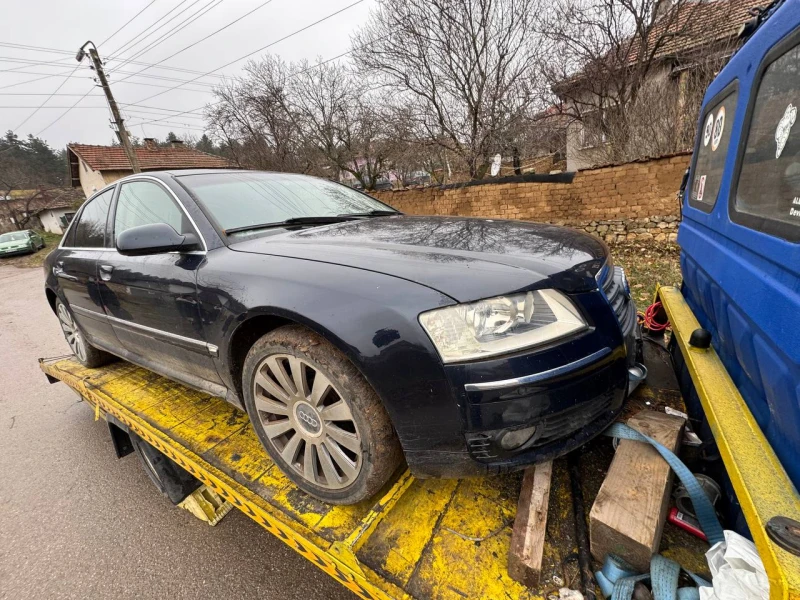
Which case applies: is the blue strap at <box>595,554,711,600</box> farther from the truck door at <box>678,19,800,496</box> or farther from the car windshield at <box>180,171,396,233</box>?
the car windshield at <box>180,171,396,233</box>

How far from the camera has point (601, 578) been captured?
1096mm

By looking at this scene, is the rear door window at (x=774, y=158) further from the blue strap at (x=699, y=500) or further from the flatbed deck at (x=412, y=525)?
the flatbed deck at (x=412, y=525)

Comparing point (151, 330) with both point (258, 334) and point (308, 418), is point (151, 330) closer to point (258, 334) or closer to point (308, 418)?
point (258, 334)

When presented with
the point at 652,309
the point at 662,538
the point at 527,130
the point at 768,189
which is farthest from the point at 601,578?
the point at 527,130

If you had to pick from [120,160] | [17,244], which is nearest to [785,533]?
[17,244]

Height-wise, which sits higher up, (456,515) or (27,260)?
(456,515)

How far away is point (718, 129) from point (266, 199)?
2419mm

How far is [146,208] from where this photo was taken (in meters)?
2.36

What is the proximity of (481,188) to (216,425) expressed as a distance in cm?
699

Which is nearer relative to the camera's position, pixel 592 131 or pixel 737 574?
pixel 737 574

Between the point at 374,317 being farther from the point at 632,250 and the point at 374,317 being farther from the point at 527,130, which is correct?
the point at 527,130

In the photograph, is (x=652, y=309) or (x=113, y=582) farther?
Result: (x=652, y=309)

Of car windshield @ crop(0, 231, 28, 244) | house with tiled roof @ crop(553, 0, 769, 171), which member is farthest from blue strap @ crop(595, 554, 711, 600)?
car windshield @ crop(0, 231, 28, 244)

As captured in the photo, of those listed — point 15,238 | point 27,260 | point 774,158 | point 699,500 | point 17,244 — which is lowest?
point 27,260
